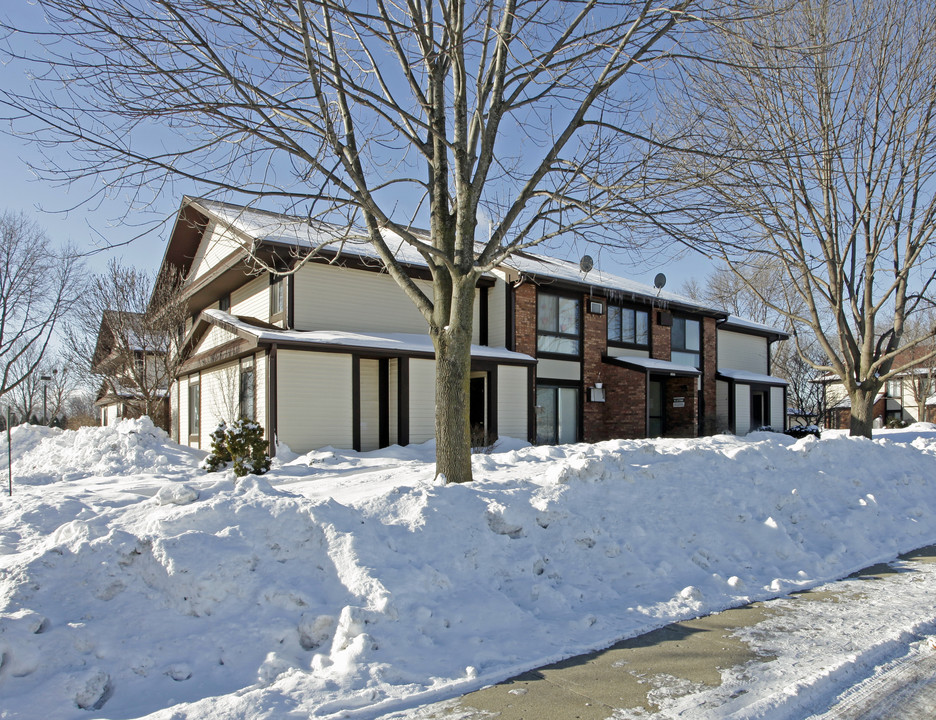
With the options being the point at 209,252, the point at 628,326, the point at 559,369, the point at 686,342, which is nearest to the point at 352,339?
the point at 559,369

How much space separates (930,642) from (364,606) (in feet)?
13.3

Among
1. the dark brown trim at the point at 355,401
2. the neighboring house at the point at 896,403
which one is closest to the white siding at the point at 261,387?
the dark brown trim at the point at 355,401

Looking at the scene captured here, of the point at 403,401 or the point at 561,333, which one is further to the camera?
the point at 561,333

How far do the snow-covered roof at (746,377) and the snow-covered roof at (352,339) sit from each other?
1090cm

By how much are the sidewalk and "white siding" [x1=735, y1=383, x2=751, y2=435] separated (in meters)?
22.4

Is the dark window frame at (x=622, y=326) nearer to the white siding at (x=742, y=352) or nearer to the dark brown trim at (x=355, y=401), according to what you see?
the white siding at (x=742, y=352)

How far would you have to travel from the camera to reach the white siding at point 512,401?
59.6ft

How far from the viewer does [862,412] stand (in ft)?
50.6

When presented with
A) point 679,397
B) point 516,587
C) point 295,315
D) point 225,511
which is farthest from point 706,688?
point 679,397

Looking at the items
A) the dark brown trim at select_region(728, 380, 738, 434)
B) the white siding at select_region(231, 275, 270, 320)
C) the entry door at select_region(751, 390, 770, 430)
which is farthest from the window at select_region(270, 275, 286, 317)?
the entry door at select_region(751, 390, 770, 430)

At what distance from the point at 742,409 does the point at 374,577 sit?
24188mm

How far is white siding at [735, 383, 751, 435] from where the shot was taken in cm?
2600

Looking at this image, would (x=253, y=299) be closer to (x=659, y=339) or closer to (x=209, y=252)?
(x=209, y=252)

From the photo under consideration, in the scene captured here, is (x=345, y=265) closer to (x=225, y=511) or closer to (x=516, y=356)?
(x=516, y=356)
